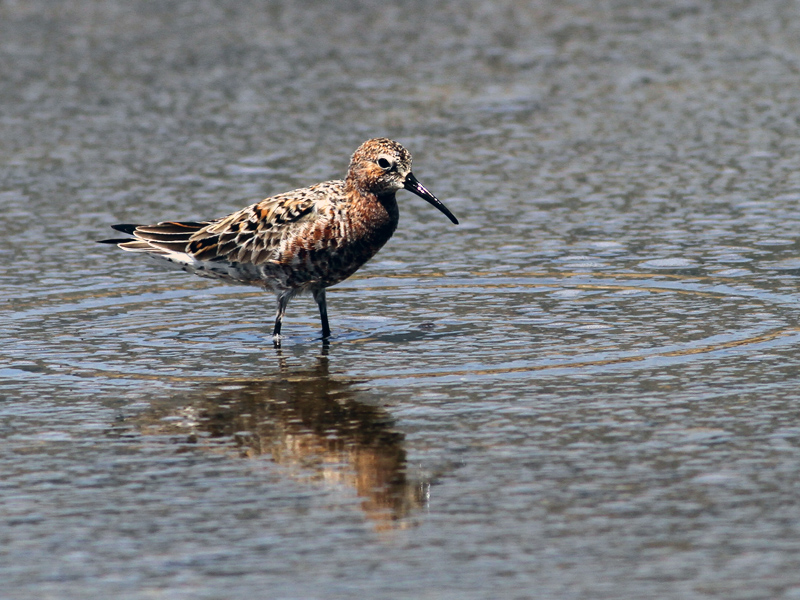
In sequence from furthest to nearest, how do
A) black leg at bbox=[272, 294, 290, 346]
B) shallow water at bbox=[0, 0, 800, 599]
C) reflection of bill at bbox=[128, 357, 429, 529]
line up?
black leg at bbox=[272, 294, 290, 346], reflection of bill at bbox=[128, 357, 429, 529], shallow water at bbox=[0, 0, 800, 599]

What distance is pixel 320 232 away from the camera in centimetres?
1171

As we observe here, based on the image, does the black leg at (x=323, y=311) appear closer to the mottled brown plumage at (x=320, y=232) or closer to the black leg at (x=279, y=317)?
the mottled brown plumage at (x=320, y=232)

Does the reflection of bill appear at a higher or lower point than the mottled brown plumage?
lower

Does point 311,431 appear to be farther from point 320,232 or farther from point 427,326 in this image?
point 320,232

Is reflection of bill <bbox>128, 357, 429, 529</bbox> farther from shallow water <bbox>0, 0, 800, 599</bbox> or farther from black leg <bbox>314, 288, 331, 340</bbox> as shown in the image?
black leg <bbox>314, 288, 331, 340</bbox>

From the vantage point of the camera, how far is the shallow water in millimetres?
7125

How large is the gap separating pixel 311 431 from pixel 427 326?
2.78 metres

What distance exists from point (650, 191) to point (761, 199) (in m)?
1.20

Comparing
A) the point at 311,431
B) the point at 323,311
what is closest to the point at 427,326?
the point at 323,311

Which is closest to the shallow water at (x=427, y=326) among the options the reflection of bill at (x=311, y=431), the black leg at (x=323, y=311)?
the reflection of bill at (x=311, y=431)

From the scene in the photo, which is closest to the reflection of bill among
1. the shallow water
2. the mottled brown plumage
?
the shallow water

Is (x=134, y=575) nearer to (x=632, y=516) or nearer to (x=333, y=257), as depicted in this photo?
(x=632, y=516)

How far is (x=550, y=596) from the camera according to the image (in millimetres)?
6418

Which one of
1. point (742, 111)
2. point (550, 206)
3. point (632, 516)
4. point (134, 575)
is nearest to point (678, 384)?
point (632, 516)
